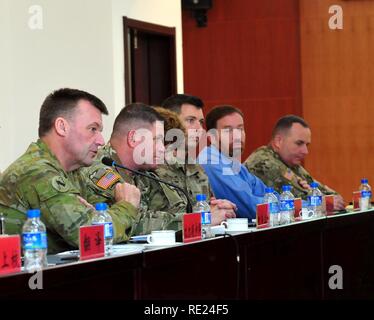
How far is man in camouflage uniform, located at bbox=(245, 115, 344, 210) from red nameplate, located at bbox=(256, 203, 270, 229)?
175 cm

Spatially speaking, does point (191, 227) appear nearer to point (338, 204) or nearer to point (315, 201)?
point (315, 201)

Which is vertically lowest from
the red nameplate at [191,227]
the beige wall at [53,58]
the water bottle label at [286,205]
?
the water bottle label at [286,205]

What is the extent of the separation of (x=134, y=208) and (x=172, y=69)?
4506 millimetres

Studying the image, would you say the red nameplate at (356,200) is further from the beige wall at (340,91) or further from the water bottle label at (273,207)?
the beige wall at (340,91)

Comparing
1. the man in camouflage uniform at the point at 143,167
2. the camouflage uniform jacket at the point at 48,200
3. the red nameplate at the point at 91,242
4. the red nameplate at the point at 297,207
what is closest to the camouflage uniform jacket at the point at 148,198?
the man in camouflage uniform at the point at 143,167

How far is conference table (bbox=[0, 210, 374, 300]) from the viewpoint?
7.23ft

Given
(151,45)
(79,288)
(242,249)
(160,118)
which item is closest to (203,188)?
(160,118)

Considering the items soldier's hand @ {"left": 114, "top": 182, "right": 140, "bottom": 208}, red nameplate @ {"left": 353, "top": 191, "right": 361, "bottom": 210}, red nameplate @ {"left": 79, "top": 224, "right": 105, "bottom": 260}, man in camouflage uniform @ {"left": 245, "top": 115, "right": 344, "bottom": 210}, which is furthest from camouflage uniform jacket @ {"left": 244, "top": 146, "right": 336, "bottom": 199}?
red nameplate @ {"left": 79, "top": 224, "right": 105, "bottom": 260}

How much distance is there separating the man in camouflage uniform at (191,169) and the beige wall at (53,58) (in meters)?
1.03

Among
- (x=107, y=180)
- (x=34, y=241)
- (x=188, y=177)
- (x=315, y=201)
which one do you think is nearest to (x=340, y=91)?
(x=315, y=201)

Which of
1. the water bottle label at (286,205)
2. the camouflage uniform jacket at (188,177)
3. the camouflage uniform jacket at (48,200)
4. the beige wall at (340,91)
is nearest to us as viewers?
the camouflage uniform jacket at (48,200)

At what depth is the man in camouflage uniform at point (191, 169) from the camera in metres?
3.82

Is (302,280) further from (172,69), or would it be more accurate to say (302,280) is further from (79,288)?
(172,69)

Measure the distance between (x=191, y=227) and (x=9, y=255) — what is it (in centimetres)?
94
